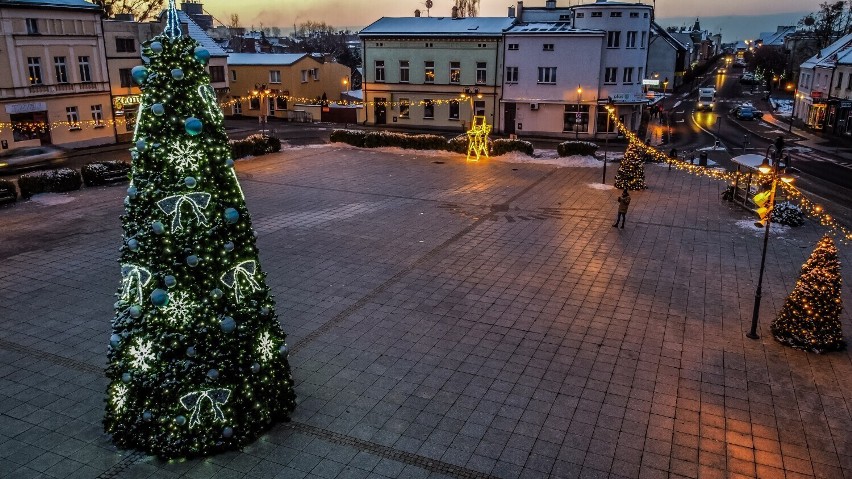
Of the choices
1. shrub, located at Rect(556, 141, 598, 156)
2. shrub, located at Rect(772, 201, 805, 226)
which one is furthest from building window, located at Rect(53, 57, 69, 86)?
shrub, located at Rect(772, 201, 805, 226)

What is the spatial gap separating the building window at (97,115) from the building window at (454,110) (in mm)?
25673

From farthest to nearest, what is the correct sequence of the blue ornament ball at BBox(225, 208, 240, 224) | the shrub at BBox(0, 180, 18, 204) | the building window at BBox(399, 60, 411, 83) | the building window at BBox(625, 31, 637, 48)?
1. the building window at BBox(399, 60, 411, 83)
2. the building window at BBox(625, 31, 637, 48)
3. the shrub at BBox(0, 180, 18, 204)
4. the blue ornament ball at BBox(225, 208, 240, 224)

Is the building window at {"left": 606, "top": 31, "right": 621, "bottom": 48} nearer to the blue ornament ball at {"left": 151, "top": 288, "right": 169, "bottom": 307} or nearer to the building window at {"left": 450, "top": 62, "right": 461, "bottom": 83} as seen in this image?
the building window at {"left": 450, "top": 62, "right": 461, "bottom": 83}

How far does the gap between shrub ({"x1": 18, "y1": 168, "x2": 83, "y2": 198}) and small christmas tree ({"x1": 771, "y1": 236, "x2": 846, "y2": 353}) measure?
86.3 ft

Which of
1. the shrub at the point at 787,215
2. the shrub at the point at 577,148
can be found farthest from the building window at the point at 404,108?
the shrub at the point at 787,215

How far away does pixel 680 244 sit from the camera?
18984mm

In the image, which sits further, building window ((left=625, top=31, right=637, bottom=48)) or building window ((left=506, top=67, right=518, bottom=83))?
building window ((left=506, top=67, right=518, bottom=83))

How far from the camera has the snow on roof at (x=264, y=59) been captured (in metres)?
55.9

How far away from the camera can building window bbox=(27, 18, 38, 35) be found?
34950 mm

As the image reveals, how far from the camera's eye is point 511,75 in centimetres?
4578

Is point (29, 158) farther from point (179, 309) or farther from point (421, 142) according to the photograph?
point (179, 309)

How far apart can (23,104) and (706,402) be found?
39919 mm

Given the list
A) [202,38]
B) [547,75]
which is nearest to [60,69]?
[202,38]

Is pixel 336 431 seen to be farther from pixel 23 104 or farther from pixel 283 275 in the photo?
pixel 23 104
